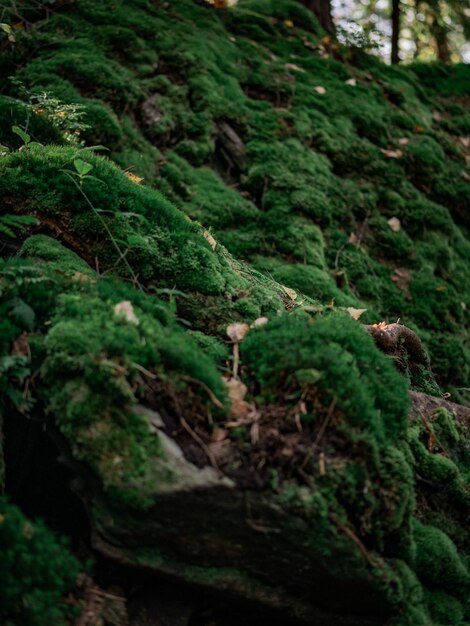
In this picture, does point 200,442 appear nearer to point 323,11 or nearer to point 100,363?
point 100,363

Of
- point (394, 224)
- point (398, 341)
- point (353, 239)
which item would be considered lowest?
point (353, 239)

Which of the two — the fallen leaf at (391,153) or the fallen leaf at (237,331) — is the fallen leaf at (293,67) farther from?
the fallen leaf at (237,331)

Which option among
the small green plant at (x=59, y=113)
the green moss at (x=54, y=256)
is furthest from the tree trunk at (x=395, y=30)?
the green moss at (x=54, y=256)

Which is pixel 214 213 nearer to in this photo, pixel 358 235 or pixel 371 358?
pixel 358 235

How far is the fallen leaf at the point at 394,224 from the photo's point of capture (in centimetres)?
684

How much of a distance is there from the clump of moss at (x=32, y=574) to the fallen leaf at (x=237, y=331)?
145 centimetres

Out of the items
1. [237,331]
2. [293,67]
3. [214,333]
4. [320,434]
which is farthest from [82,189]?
[293,67]

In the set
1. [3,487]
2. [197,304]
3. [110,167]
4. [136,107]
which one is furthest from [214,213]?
[3,487]

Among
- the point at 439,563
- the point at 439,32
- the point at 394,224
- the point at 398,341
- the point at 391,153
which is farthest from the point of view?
the point at 439,32

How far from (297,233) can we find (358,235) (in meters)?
1.12

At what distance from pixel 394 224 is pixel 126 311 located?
502 centimetres

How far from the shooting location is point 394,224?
271 inches

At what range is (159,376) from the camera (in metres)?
2.53

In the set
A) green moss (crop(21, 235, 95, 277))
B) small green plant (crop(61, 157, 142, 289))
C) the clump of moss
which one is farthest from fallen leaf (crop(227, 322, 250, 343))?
the clump of moss
